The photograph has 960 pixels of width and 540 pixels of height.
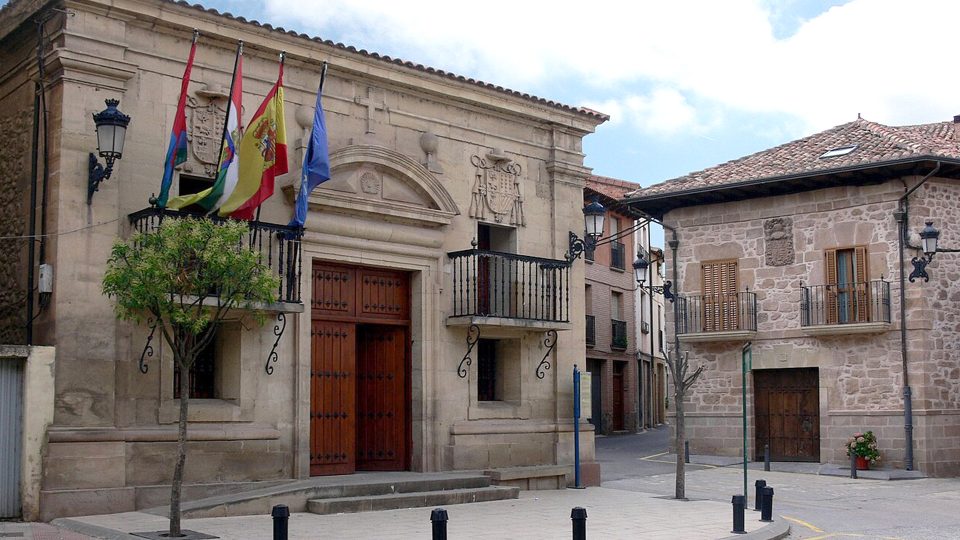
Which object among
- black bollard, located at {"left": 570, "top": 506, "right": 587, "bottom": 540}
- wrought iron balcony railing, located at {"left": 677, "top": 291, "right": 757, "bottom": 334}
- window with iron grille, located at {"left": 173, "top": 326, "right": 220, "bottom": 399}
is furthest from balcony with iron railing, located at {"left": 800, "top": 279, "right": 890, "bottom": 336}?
black bollard, located at {"left": 570, "top": 506, "right": 587, "bottom": 540}

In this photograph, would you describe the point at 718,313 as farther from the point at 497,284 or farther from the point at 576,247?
the point at 497,284

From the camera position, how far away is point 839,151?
84.5 feet

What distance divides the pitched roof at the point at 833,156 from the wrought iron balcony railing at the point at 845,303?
2568mm

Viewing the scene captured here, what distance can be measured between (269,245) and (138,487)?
3.19 m

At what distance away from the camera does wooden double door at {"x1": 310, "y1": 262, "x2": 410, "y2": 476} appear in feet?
48.5

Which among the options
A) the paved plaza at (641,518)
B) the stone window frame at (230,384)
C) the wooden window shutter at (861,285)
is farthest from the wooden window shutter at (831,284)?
the stone window frame at (230,384)

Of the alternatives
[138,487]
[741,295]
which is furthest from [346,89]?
[741,295]

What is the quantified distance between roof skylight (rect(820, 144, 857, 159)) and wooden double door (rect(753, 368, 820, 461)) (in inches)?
194

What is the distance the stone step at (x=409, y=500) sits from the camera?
12.9 metres

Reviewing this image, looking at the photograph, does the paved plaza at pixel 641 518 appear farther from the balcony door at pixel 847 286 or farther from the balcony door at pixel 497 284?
the balcony door at pixel 847 286

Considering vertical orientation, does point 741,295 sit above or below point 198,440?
above

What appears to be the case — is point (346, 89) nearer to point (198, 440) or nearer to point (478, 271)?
point (478, 271)

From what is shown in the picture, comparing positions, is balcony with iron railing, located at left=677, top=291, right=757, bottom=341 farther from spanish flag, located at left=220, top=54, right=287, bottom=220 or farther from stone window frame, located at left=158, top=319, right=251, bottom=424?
spanish flag, located at left=220, top=54, right=287, bottom=220

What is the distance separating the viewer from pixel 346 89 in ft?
49.4
